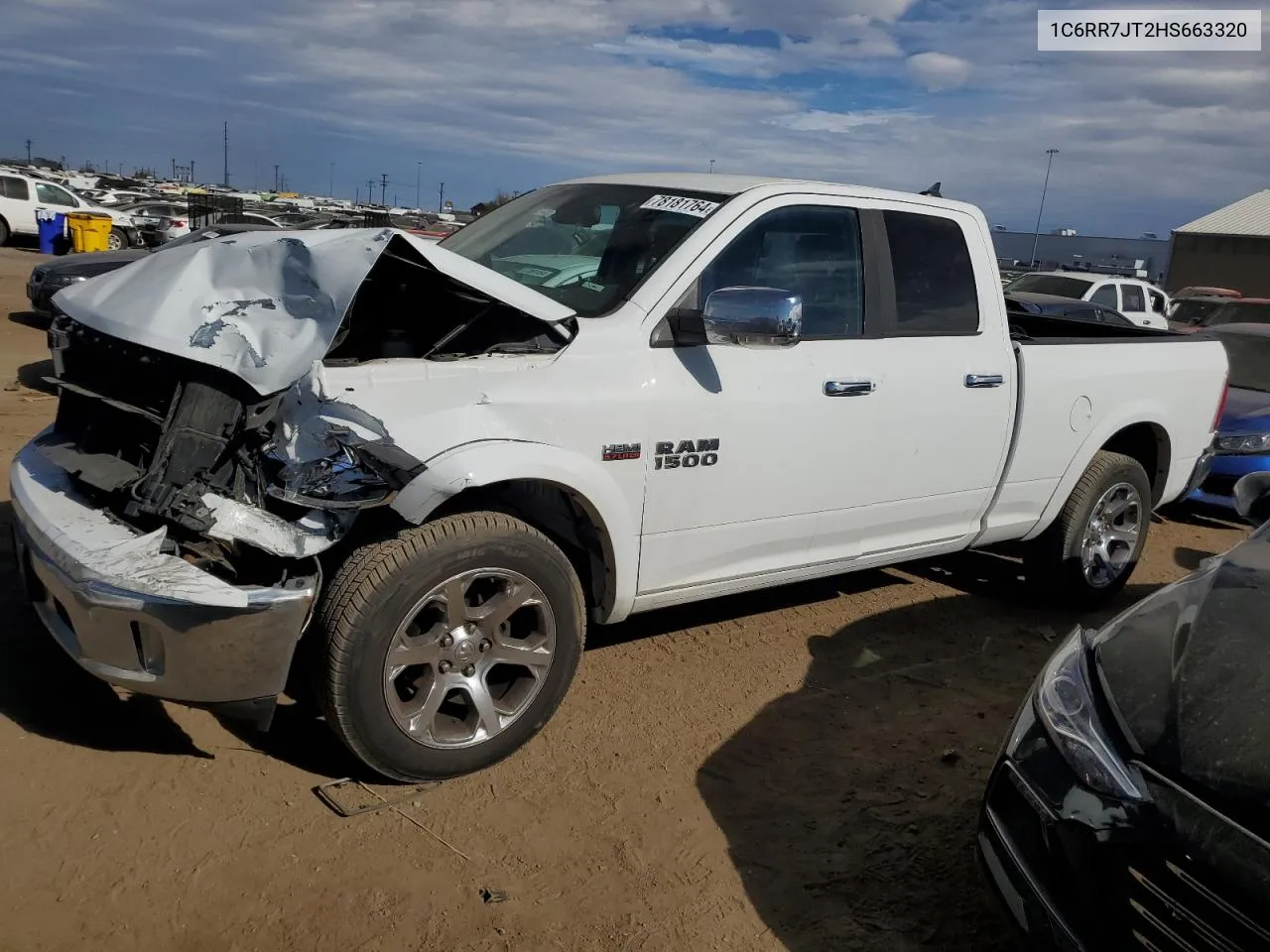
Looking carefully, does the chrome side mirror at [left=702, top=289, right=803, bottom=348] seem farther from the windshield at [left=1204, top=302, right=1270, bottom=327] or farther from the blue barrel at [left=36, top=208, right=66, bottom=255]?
the blue barrel at [left=36, top=208, right=66, bottom=255]

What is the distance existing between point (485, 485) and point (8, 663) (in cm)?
199

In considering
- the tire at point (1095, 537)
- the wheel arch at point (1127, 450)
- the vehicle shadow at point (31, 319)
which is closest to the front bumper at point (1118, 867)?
the wheel arch at point (1127, 450)

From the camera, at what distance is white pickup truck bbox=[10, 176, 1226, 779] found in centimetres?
293

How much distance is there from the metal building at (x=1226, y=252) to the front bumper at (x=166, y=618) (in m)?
38.3

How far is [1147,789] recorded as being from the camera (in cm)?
226

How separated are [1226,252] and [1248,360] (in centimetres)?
3098

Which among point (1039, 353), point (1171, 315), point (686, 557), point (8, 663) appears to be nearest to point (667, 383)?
point (686, 557)

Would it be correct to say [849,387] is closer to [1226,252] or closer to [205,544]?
[205,544]

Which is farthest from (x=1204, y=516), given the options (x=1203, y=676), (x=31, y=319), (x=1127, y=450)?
(x=31, y=319)

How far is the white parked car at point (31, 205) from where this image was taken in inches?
963

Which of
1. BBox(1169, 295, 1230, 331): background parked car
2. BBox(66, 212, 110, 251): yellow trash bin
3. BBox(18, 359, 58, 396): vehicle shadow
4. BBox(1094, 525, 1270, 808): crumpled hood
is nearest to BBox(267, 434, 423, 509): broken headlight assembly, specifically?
BBox(1094, 525, 1270, 808): crumpled hood

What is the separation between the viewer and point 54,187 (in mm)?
24984

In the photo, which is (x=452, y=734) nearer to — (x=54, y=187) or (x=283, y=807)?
(x=283, y=807)

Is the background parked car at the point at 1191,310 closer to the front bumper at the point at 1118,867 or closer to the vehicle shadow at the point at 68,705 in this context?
the front bumper at the point at 1118,867
